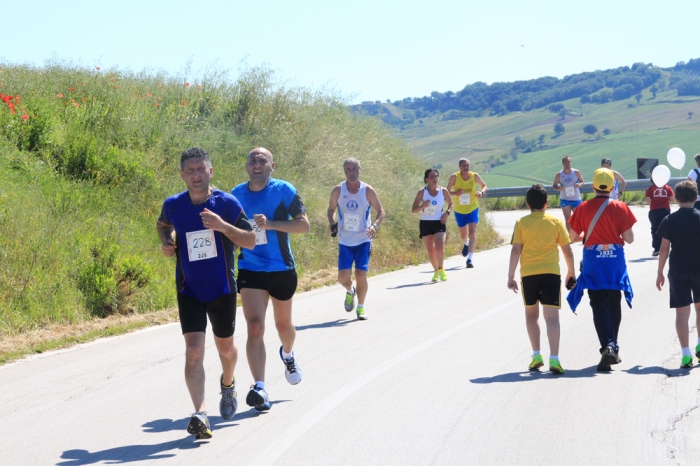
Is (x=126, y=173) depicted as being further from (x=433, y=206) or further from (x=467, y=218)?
(x=467, y=218)

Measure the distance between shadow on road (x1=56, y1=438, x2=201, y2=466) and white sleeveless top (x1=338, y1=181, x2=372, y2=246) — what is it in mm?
6078

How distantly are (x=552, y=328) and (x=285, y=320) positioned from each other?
2618mm

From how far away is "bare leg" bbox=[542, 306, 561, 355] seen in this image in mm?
8703

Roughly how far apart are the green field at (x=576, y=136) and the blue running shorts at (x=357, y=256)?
50143 millimetres

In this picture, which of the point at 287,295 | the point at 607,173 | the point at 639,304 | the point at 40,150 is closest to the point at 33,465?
the point at 287,295

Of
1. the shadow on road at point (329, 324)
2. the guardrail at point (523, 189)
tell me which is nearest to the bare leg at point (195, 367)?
the shadow on road at point (329, 324)

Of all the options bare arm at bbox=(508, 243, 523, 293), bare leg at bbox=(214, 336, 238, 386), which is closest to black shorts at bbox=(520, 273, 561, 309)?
bare arm at bbox=(508, 243, 523, 293)

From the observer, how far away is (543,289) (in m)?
8.87

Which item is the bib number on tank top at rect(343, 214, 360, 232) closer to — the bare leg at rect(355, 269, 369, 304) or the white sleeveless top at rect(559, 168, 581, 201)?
the bare leg at rect(355, 269, 369, 304)

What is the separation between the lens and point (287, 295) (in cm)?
770

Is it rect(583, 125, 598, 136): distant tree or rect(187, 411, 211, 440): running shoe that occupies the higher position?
rect(187, 411, 211, 440): running shoe

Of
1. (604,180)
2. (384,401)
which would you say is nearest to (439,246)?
(604,180)

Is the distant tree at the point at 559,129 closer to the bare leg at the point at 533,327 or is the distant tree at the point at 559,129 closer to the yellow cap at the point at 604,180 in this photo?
the yellow cap at the point at 604,180

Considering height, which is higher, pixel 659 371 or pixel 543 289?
pixel 543 289
